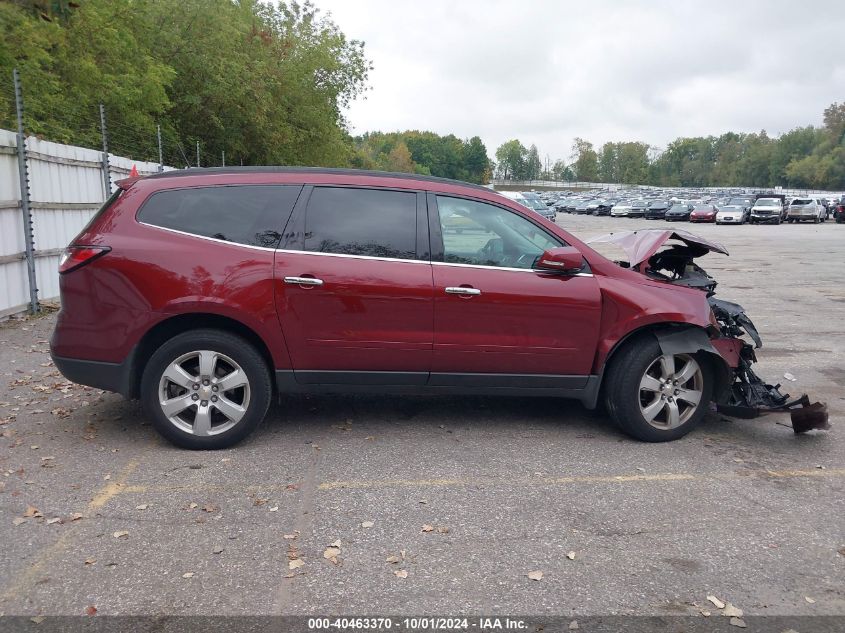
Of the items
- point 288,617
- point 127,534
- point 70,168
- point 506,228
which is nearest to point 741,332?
point 506,228

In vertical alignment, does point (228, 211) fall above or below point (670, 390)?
above

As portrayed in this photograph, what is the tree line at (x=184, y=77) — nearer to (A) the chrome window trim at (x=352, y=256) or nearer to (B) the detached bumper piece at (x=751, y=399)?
(A) the chrome window trim at (x=352, y=256)

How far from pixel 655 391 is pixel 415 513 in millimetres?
2147

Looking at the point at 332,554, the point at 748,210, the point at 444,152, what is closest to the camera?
the point at 332,554

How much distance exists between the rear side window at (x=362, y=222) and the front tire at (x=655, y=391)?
173 centimetres

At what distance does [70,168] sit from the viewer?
10.6m

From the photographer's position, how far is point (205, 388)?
4.85 meters

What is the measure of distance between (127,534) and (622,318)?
135 inches

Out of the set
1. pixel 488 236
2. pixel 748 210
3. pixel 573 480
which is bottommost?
pixel 573 480

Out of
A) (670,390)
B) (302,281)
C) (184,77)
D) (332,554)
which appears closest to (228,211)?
(302,281)

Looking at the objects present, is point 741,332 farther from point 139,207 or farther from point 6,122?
point 6,122

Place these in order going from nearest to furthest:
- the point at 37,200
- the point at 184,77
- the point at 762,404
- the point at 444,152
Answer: the point at 762,404 < the point at 37,200 < the point at 184,77 < the point at 444,152

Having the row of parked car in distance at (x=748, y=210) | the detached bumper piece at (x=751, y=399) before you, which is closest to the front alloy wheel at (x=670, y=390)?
the detached bumper piece at (x=751, y=399)

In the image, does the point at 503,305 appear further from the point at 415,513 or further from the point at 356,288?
the point at 415,513
